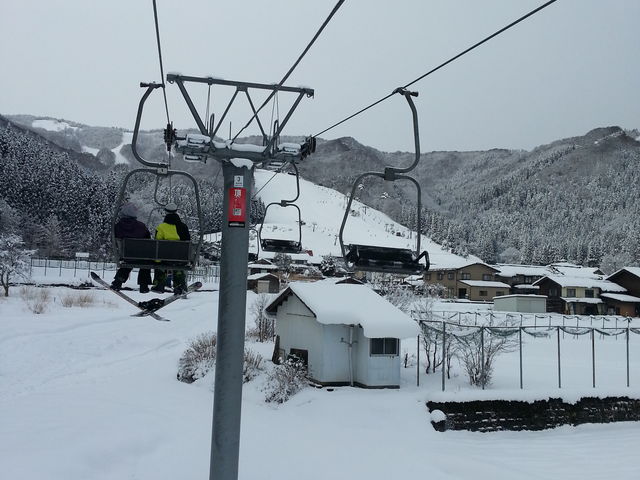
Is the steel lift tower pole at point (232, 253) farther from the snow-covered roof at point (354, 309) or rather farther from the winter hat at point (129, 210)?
the snow-covered roof at point (354, 309)

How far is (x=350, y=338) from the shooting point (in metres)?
21.7

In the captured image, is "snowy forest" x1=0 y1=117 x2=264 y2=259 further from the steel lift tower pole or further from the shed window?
the steel lift tower pole

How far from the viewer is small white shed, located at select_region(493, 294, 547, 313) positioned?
192 ft

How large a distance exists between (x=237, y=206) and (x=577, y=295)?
6467 cm

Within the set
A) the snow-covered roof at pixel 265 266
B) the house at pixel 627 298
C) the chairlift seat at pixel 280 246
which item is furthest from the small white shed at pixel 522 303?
the chairlift seat at pixel 280 246

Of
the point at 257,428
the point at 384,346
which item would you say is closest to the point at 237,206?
the point at 257,428

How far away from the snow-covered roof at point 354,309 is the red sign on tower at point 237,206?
1294 cm

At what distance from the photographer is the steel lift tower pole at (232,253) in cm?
784

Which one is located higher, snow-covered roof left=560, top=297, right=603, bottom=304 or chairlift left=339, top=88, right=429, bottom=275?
chairlift left=339, top=88, right=429, bottom=275

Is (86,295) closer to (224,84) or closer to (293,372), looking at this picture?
(293,372)

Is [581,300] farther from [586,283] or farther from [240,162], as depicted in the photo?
[240,162]

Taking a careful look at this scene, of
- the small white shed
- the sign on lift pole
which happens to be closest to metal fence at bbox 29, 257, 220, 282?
the small white shed

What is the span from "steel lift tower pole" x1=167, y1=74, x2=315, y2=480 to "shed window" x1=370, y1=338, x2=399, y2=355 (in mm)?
13599

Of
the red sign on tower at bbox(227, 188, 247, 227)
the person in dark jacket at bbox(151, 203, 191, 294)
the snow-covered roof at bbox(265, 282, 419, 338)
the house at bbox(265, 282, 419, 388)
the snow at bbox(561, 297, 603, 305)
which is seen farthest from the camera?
the snow at bbox(561, 297, 603, 305)
